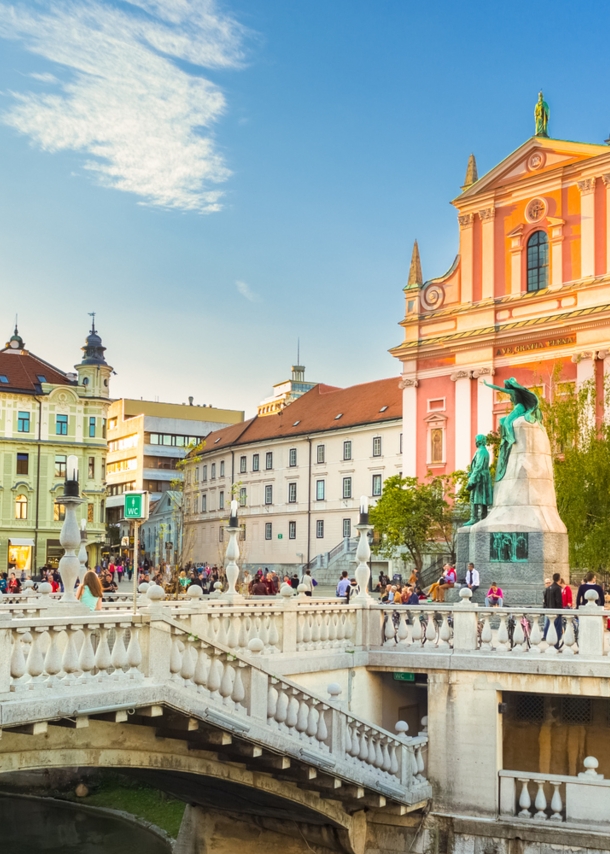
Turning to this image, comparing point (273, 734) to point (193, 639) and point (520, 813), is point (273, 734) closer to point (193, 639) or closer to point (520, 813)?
point (193, 639)

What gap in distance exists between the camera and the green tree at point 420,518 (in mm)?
48750

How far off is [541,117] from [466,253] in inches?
309

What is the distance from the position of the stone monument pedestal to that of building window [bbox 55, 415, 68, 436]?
2109 inches

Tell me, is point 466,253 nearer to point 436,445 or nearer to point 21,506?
point 436,445

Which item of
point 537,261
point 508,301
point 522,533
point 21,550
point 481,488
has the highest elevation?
point 537,261

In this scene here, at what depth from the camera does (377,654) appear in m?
19.5

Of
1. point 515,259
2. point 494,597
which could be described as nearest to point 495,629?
point 494,597

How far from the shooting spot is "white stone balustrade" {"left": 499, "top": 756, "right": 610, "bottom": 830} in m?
16.9

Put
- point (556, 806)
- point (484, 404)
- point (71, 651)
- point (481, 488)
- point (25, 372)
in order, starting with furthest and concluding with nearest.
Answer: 1. point (25, 372)
2. point (484, 404)
3. point (481, 488)
4. point (556, 806)
5. point (71, 651)

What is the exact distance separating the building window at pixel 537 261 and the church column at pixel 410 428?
26.3ft

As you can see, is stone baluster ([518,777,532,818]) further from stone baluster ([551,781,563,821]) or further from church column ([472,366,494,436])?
church column ([472,366,494,436])

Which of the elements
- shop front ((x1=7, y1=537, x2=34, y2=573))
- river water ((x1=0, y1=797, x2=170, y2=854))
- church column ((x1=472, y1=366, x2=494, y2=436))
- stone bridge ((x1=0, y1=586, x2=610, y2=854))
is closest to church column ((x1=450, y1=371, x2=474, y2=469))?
church column ((x1=472, y1=366, x2=494, y2=436))

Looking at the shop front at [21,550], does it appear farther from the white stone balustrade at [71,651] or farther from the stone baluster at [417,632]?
the white stone balustrade at [71,651]

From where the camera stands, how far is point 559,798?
17125 mm
